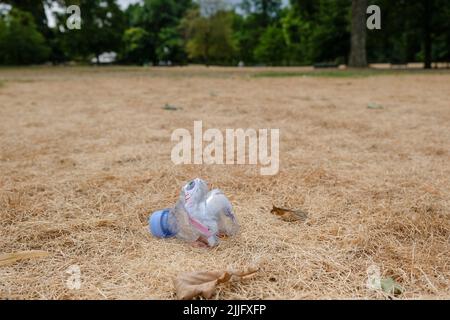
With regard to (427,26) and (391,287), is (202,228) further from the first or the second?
(427,26)

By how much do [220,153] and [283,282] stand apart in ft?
7.57

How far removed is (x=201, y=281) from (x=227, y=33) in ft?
139

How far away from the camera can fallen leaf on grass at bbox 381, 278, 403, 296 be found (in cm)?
166

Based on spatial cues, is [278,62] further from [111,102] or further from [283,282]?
[283,282]

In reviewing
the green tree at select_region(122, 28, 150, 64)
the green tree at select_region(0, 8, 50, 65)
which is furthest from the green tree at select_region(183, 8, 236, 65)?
the green tree at select_region(0, 8, 50, 65)

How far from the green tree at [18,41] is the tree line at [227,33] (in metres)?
0.08

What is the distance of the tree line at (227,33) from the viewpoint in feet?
80.1

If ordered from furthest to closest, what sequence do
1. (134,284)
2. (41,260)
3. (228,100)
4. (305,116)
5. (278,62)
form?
(278,62) < (228,100) < (305,116) < (41,260) < (134,284)

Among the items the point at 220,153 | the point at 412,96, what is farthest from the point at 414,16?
the point at 220,153

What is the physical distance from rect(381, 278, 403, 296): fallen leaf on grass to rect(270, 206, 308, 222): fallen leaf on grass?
76cm

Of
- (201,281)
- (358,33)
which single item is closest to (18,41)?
(358,33)

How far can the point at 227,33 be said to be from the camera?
4188 centimetres

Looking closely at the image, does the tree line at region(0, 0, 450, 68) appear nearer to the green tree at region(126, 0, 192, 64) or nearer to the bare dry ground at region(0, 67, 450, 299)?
the green tree at region(126, 0, 192, 64)
